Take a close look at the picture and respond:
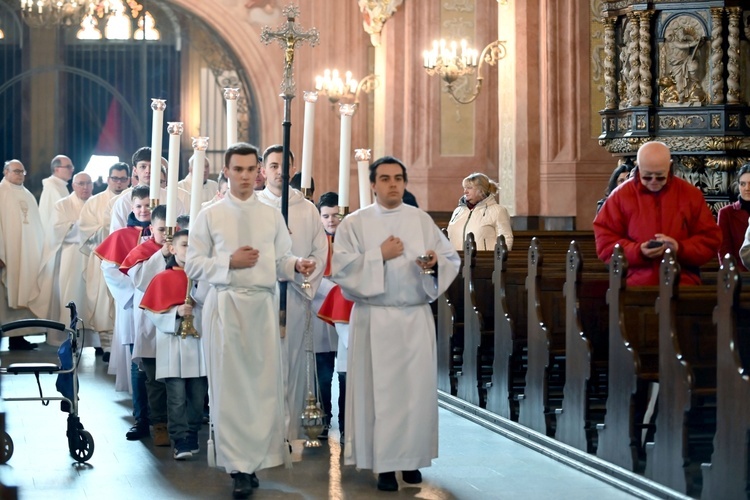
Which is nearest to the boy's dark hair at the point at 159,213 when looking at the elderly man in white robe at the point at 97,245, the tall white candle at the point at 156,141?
the tall white candle at the point at 156,141

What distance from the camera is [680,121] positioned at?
10.6 metres

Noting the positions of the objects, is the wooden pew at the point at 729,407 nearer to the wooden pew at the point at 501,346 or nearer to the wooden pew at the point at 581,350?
the wooden pew at the point at 581,350

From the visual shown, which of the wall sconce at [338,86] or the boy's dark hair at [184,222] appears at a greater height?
the wall sconce at [338,86]

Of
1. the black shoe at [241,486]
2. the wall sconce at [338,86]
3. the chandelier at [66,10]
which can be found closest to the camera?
the black shoe at [241,486]

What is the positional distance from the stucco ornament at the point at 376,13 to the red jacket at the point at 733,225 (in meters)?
9.22

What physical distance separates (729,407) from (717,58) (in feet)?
18.6

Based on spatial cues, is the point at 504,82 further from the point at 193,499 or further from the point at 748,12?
the point at 193,499

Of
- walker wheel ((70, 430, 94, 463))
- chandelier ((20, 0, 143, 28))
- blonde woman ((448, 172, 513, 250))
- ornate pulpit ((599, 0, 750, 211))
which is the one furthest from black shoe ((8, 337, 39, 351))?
chandelier ((20, 0, 143, 28))

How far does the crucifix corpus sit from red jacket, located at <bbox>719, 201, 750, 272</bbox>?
3.00m

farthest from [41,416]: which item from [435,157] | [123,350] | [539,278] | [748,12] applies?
[435,157]

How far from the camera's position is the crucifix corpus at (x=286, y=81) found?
21.4 feet

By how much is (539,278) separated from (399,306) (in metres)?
1.58

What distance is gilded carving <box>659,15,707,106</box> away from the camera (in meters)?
10.6

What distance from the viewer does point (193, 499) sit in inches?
232
